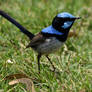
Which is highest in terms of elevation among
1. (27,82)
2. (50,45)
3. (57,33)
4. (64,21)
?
(64,21)

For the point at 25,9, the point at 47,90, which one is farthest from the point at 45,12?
the point at 47,90

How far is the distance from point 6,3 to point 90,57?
8.52 feet

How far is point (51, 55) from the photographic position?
498cm

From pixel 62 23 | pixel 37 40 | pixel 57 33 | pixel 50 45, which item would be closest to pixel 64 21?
pixel 62 23

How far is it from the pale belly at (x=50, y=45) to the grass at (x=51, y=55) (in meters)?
0.34

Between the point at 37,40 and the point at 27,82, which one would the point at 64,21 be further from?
the point at 27,82

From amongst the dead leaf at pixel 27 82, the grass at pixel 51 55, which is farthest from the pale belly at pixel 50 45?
the dead leaf at pixel 27 82

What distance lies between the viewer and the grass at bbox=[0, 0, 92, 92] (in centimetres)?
404

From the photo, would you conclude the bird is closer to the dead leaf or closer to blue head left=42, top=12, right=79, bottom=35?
blue head left=42, top=12, right=79, bottom=35

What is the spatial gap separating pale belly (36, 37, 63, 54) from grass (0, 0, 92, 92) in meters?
0.34

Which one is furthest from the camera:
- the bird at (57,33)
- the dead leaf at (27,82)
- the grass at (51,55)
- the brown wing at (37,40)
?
the brown wing at (37,40)

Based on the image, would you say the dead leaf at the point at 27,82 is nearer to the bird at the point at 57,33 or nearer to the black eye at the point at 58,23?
the bird at the point at 57,33

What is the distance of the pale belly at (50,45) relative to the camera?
4184 millimetres

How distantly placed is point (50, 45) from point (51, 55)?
31.2 inches
